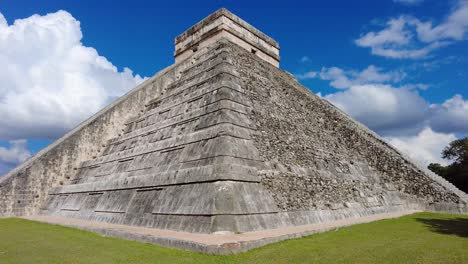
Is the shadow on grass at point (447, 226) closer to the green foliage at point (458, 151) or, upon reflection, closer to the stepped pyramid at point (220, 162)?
the stepped pyramid at point (220, 162)

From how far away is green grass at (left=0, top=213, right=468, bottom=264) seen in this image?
506 centimetres

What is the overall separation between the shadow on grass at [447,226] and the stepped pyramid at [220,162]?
1817mm

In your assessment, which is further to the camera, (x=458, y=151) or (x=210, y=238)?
(x=458, y=151)

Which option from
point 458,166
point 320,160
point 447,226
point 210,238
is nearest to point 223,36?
point 320,160

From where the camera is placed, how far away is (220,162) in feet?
24.2

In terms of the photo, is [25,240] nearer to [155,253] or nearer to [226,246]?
[155,253]

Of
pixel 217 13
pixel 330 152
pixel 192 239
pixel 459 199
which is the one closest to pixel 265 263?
pixel 192 239

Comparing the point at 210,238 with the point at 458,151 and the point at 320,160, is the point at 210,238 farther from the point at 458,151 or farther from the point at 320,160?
the point at 458,151

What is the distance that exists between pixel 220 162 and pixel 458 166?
25611mm

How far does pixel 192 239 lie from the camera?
18.9 feet

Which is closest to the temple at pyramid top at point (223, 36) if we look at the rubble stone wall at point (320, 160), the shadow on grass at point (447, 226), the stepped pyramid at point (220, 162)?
the stepped pyramid at point (220, 162)

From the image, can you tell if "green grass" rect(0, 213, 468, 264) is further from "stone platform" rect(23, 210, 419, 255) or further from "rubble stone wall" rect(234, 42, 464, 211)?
"rubble stone wall" rect(234, 42, 464, 211)

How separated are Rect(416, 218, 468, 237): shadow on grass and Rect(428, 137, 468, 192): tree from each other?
1725cm

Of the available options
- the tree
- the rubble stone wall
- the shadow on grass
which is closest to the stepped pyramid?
the rubble stone wall
